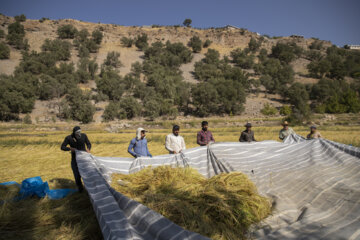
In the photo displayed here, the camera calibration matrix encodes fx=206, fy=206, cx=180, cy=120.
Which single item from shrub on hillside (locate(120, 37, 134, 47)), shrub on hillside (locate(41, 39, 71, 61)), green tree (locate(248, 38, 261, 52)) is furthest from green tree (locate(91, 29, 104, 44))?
green tree (locate(248, 38, 261, 52))

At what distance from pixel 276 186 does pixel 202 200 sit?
193cm

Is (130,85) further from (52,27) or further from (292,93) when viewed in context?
(52,27)

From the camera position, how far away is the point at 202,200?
2.89 metres

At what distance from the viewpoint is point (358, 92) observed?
5222cm

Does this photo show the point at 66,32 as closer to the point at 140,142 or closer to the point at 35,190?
the point at 140,142

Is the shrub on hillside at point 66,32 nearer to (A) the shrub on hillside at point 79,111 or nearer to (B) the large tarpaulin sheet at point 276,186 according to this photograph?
(A) the shrub on hillside at point 79,111

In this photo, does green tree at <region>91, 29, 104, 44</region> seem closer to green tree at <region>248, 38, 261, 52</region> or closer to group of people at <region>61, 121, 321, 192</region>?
green tree at <region>248, 38, 261, 52</region>

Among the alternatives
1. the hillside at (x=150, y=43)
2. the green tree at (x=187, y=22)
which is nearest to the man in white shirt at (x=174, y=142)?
the hillside at (x=150, y=43)

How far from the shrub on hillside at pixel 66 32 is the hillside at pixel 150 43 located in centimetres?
252

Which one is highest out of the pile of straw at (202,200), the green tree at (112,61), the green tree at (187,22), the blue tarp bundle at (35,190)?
the green tree at (187,22)

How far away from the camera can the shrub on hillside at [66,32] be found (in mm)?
79812

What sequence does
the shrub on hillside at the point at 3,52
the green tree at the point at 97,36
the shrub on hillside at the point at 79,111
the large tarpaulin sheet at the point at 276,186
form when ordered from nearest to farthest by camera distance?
the large tarpaulin sheet at the point at 276,186 → the shrub on hillside at the point at 79,111 → the shrub on hillside at the point at 3,52 → the green tree at the point at 97,36

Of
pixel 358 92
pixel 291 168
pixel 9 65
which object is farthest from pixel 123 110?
pixel 358 92

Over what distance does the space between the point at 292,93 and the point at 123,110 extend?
37.8 meters
